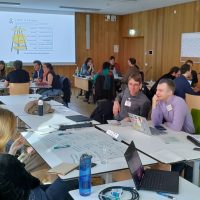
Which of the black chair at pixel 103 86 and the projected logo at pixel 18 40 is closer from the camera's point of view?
the black chair at pixel 103 86

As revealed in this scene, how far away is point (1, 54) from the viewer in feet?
Answer: 35.5

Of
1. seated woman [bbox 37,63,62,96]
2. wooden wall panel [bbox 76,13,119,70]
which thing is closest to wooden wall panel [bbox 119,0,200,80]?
wooden wall panel [bbox 76,13,119,70]

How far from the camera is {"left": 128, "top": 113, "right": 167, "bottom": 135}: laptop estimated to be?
3041 mm

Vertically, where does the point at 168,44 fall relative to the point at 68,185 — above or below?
above

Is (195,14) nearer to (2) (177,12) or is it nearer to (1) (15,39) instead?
(2) (177,12)

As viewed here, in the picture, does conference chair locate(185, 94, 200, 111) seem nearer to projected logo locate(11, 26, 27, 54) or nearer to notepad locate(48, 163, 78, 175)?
notepad locate(48, 163, 78, 175)

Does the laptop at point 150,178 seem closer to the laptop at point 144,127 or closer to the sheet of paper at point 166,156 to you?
the sheet of paper at point 166,156

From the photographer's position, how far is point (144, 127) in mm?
3057

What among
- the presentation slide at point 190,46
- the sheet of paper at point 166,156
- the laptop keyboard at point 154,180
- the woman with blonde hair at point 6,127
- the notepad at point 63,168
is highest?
the presentation slide at point 190,46

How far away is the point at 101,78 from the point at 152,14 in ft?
12.5

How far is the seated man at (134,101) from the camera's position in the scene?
3.94m

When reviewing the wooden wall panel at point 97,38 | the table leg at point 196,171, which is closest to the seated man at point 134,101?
the table leg at point 196,171

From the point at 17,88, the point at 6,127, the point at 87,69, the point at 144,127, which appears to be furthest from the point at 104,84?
the point at 6,127

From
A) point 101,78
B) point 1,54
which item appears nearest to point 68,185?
point 101,78
